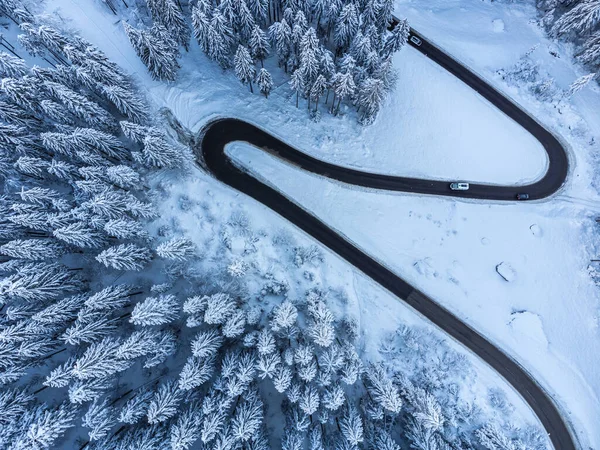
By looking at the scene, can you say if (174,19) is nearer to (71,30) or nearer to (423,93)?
(71,30)

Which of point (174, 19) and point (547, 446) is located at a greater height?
point (174, 19)

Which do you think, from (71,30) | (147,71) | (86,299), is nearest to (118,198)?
(86,299)

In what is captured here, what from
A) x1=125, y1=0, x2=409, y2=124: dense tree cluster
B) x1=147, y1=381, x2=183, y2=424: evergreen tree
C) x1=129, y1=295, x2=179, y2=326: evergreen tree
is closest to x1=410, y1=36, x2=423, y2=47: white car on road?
x1=125, y1=0, x2=409, y2=124: dense tree cluster

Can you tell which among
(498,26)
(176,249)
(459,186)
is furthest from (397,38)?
(176,249)

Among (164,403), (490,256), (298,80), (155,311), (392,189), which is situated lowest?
(164,403)

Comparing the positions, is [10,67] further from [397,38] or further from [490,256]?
[490,256]
